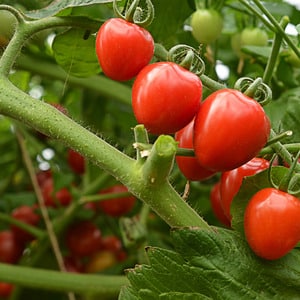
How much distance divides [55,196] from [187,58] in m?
0.71

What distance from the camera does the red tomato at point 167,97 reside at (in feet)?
1.91

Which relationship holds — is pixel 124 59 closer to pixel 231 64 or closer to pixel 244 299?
pixel 244 299

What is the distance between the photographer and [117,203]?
47.3 inches

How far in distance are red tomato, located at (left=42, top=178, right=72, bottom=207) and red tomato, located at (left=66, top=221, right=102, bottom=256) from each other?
48 millimetres

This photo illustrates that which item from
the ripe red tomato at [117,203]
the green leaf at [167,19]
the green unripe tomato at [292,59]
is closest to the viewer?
the green leaf at [167,19]

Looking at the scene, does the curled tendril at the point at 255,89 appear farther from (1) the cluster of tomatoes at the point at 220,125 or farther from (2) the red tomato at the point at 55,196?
(2) the red tomato at the point at 55,196

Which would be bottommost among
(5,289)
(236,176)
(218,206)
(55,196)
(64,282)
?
(5,289)

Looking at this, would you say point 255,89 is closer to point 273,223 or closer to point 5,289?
point 273,223

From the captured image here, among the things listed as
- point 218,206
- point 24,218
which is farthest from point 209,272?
point 24,218

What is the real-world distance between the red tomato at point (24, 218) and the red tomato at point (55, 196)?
0.11ft

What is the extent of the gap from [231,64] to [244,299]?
598 mm

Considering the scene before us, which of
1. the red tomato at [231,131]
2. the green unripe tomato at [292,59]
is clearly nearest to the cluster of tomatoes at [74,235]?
the green unripe tomato at [292,59]

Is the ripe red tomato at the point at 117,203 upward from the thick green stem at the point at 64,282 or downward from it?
downward

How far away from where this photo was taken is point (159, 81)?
1.91 feet
